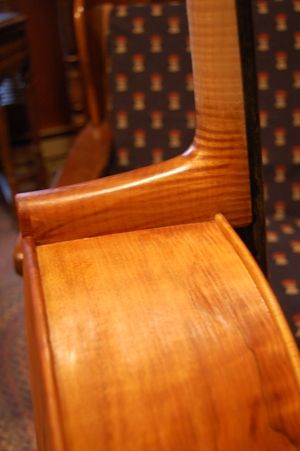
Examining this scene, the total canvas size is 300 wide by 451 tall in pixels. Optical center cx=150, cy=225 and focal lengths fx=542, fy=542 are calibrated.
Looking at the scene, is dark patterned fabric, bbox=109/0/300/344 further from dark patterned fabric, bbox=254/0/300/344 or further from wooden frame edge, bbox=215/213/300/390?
wooden frame edge, bbox=215/213/300/390

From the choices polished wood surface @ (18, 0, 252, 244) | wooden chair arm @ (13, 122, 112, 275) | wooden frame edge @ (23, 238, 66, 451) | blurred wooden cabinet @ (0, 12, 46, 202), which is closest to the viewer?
wooden frame edge @ (23, 238, 66, 451)

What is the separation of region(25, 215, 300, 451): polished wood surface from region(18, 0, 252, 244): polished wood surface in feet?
0.37

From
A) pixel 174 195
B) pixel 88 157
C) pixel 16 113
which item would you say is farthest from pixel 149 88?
pixel 16 113

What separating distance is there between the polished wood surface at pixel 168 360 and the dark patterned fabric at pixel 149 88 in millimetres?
766

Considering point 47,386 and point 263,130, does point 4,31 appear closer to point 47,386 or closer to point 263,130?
point 263,130

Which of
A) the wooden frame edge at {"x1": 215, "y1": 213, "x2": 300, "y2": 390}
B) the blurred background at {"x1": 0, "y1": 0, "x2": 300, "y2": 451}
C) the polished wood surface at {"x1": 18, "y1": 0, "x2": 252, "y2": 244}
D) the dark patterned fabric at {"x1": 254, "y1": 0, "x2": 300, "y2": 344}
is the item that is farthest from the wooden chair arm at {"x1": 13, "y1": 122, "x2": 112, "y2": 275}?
the wooden frame edge at {"x1": 215, "y1": 213, "x2": 300, "y2": 390}

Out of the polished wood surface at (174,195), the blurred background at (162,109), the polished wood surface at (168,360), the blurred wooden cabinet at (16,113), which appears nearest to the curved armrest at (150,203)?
the polished wood surface at (174,195)

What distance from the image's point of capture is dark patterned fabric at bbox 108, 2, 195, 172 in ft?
4.20

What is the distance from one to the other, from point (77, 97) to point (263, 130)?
2.83 ft

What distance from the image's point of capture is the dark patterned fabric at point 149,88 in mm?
1280

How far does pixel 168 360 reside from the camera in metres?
0.47

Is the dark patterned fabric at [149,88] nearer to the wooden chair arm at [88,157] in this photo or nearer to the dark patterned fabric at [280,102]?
the wooden chair arm at [88,157]

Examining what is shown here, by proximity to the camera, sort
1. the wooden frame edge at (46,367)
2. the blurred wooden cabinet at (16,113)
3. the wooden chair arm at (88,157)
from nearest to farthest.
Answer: the wooden frame edge at (46,367) < the wooden chair arm at (88,157) < the blurred wooden cabinet at (16,113)

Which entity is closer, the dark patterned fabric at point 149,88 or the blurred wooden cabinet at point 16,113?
the dark patterned fabric at point 149,88
